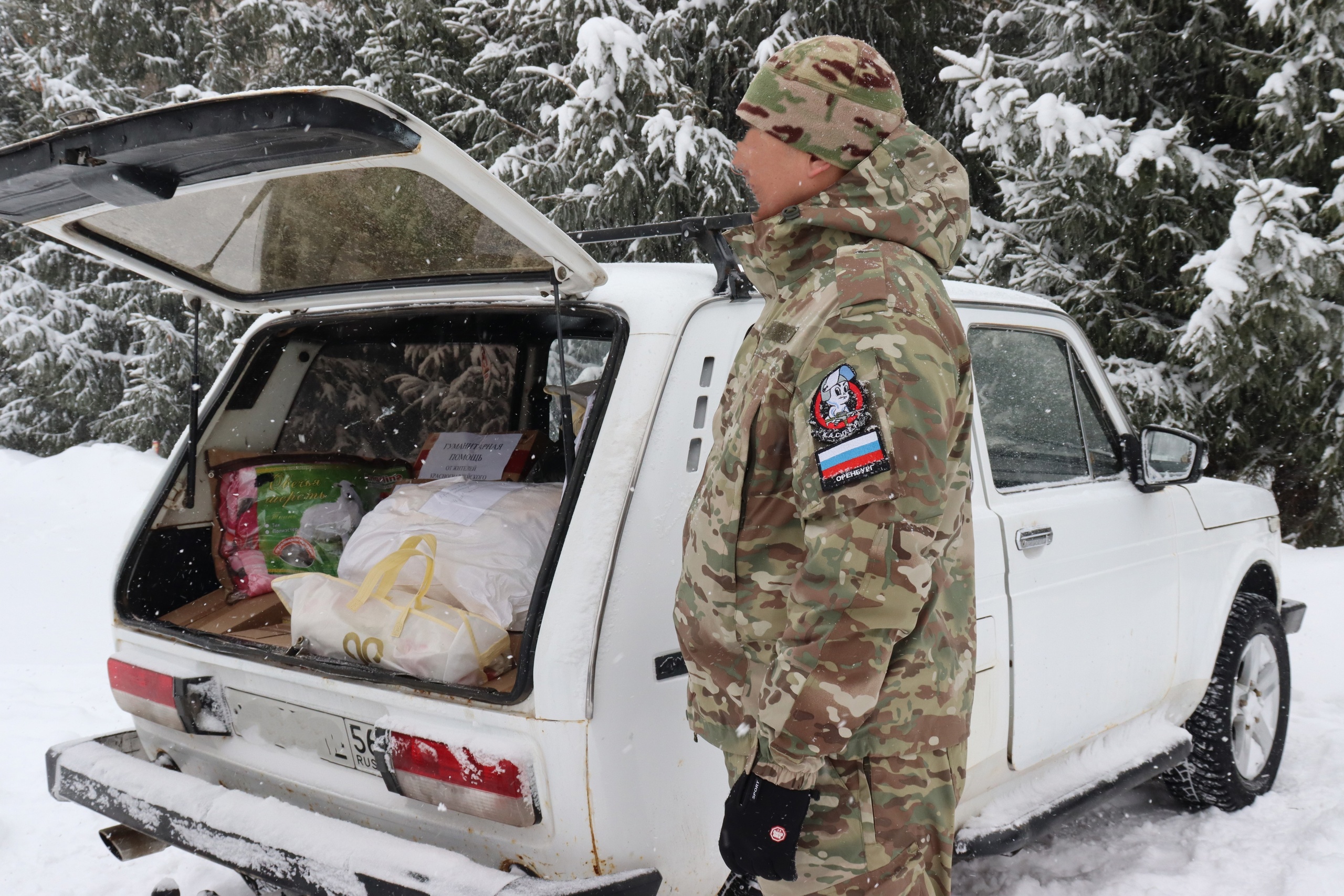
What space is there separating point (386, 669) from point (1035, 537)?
1652mm

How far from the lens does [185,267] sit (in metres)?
2.56

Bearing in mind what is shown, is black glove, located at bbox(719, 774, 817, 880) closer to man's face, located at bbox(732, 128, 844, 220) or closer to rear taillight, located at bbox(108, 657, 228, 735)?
man's face, located at bbox(732, 128, 844, 220)

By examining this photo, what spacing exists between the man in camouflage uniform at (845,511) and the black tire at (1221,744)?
7.61ft

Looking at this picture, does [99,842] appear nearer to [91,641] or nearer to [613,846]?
[613,846]

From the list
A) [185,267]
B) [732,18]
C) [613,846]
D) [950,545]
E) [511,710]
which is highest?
[732,18]

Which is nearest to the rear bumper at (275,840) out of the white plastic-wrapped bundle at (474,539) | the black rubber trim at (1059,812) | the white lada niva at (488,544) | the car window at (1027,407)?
the white lada niva at (488,544)

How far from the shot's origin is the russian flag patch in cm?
145

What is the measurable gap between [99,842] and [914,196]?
3322 mm

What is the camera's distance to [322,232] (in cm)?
230

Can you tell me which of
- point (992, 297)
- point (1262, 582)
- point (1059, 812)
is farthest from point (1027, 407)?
point (1262, 582)

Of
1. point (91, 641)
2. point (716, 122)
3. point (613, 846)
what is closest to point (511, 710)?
point (613, 846)

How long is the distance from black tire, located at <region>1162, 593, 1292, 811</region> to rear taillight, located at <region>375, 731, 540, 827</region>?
8.98 feet

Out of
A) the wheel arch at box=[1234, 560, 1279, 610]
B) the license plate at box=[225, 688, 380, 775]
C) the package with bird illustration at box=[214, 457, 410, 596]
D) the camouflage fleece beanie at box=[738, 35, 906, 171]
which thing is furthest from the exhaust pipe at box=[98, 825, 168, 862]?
the wheel arch at box=[1234, 560, 1279, 610]

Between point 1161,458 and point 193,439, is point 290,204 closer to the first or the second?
point 193,439
